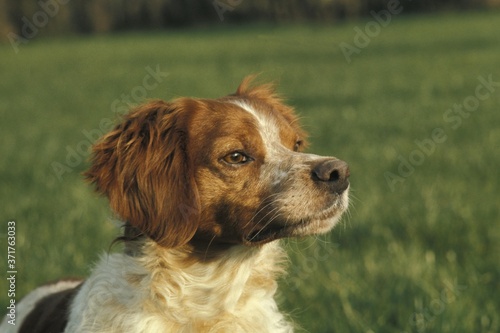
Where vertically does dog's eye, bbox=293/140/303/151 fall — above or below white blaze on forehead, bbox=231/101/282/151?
below

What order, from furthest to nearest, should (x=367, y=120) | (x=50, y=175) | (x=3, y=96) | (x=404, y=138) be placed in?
1. (x=3, y=96)
2. (x=367, y=120)
3. (x=404, y=138)
4. (x=50, y=175)

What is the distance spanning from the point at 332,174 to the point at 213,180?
56cm

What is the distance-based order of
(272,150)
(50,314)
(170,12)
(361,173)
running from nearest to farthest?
(272,150)
(50,314)
(361,173)
(170,12)

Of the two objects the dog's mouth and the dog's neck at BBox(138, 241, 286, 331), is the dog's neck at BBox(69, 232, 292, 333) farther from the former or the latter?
the dog's mouth

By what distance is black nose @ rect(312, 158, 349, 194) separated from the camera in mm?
3639

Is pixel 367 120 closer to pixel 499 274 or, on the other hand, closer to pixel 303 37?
pixel 499 274

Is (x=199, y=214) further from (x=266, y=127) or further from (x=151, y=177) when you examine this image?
(x=266, y=127)

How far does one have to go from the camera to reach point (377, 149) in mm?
11578

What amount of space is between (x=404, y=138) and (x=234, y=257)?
913 cm

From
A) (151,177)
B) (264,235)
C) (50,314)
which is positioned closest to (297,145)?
(264,235)

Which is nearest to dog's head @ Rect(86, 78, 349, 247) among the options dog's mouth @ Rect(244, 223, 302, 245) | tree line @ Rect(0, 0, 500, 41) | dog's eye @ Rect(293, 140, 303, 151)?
dog's mouth @ Rect(244, 223, 302, 245)

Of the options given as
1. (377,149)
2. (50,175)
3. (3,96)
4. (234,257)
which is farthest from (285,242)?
(3,96)

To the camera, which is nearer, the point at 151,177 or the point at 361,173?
the point at 151,177

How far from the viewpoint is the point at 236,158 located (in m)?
3.82
